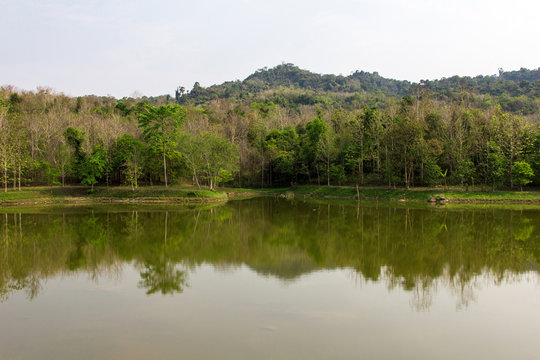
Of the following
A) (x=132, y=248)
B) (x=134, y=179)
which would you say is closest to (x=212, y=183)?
(x=134, y=179)

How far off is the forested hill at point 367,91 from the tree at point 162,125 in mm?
55695

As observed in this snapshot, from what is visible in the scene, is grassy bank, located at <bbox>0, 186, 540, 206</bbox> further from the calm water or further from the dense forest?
the calm water

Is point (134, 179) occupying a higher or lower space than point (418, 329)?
higher

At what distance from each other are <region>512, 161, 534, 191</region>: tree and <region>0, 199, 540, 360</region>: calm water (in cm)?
1635

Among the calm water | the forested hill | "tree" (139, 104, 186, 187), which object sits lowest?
the calm water

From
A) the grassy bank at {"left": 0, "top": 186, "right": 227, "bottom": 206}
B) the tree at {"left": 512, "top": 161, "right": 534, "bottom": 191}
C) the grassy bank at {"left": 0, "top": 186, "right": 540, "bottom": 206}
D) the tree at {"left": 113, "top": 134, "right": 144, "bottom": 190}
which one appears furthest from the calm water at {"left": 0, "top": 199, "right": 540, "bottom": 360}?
the tree at {"left": 113, "top": 134, "right": 144, "bottom": 190}

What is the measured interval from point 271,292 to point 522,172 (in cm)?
3616

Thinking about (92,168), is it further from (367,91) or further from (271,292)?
(367,91)

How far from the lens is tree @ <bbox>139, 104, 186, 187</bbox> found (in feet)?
147

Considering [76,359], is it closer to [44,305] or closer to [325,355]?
[44,305]

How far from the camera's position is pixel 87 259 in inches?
643

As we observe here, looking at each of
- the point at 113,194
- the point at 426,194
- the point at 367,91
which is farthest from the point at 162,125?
the point at 367,91

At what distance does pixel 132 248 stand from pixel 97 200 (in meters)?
25.8

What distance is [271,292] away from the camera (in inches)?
474
